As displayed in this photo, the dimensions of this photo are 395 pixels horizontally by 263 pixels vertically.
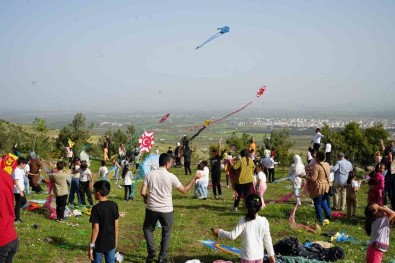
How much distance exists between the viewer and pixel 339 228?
11391 mm

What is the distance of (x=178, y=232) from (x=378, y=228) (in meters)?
5.60

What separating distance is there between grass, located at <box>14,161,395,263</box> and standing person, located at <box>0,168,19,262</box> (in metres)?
3.28

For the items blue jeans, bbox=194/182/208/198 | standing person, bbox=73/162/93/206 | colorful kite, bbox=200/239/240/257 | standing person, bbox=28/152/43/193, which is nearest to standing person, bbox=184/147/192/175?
blue jeans, bbox=194/182/208/198

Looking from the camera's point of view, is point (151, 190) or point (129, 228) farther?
point (129, 228)

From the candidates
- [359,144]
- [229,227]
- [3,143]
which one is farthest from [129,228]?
[359,144]

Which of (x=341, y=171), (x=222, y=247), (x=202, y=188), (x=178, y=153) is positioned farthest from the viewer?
(x=178, y=153)

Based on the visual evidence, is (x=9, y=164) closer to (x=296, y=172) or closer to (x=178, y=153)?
(x=296, y=172)

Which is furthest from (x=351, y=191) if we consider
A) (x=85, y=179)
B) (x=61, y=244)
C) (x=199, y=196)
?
(x=85, y=179)

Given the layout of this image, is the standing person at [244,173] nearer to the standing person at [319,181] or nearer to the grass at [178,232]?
the grass at [178,232]

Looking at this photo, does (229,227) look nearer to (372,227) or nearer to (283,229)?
(283,229)

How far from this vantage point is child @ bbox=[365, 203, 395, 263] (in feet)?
22.0

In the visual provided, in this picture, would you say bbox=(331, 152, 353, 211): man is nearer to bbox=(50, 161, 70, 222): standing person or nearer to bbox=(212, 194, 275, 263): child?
bbox=(212, 194, 275, 263): child

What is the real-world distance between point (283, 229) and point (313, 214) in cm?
184

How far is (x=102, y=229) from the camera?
628cm
